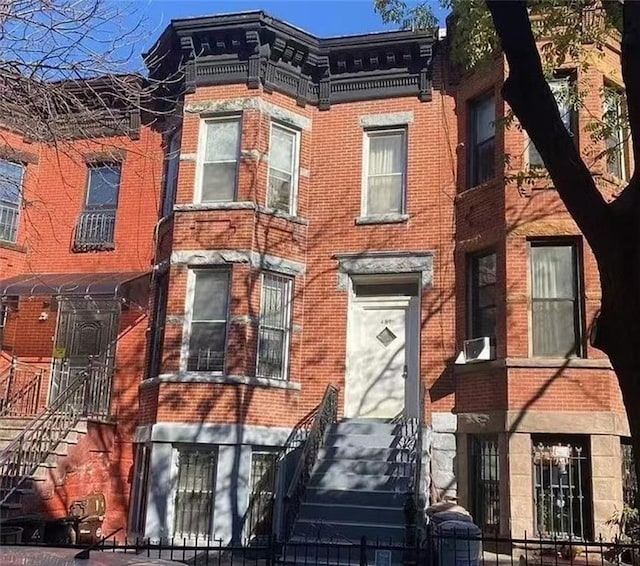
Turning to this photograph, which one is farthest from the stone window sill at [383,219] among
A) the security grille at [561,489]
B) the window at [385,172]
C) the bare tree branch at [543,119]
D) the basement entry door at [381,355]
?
the bare tree branch at [543,119]

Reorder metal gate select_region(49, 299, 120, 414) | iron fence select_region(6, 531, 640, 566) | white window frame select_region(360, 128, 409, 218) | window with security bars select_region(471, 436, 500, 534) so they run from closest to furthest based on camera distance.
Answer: iron fence select_region(6, 531, 640, 566) → window with security bars select_region(471, 436, 500, 534) → white window frame select_region(360, 128, 409, 218) → metal gate select_region(49, 299, 120, 414)

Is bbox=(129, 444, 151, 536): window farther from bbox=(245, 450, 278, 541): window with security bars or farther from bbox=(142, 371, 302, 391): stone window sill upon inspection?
bbox=(245, 450, 278, 541): window with security bars

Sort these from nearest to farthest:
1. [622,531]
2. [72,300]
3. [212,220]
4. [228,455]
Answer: [622,531] → [228,455] → [212,220] → [72,300]

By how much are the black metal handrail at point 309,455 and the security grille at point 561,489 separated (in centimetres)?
330

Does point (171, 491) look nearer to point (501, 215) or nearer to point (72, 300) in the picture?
point (72, 300)

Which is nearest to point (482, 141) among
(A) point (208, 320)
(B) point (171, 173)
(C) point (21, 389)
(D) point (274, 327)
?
(D) point (274, 327)

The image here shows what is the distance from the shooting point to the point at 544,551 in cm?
1037

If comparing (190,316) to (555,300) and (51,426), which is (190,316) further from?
(555,300)

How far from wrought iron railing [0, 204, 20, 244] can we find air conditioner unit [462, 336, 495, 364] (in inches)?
368

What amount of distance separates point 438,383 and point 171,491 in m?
4.75

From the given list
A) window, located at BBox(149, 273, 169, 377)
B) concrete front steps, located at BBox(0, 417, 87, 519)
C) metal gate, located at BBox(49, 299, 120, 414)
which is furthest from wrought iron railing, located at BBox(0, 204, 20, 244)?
concrete front steps, located at BBox(0, 417, 87, 519)

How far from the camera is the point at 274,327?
1321 cm

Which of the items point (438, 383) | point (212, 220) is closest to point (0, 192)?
point (212, 220)

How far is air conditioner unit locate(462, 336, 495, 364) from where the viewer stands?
11.9 m
